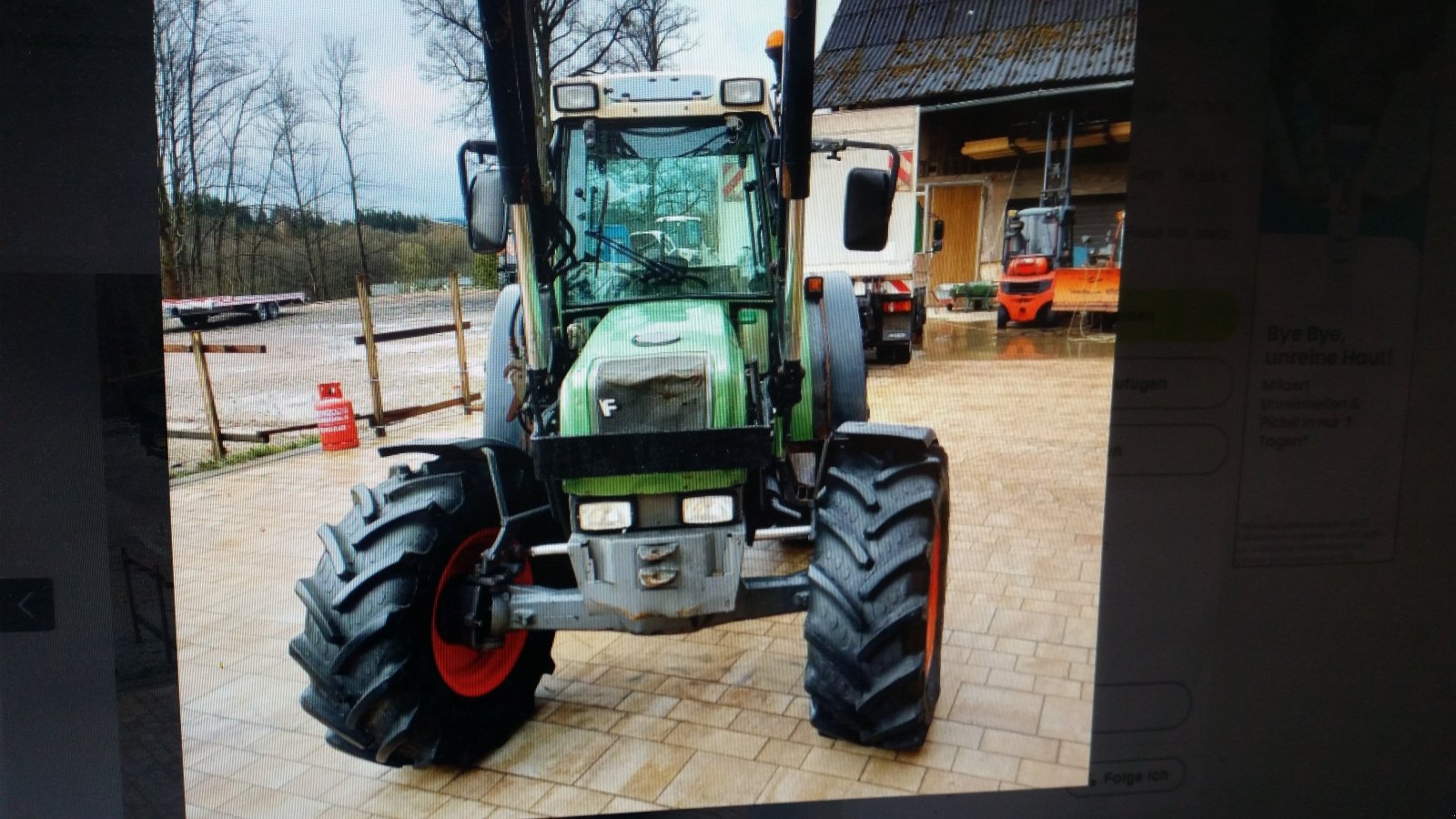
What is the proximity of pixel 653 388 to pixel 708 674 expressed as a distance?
0.63m

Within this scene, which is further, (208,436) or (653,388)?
(653,388)

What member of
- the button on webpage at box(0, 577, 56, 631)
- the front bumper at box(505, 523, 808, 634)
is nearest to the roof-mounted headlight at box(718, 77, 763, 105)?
the front bumper at box(505, 523, 808, 634)

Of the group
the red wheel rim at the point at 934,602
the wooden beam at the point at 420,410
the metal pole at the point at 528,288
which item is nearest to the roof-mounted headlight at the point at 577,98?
the metal pole at the point at 528,288

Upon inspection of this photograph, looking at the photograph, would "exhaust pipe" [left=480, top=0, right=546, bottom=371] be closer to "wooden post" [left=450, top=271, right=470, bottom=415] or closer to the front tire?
"wooden post" [left=450, top=271, right=470, bottom=415]

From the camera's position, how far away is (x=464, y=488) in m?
1.43

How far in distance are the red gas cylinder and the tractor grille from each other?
14.9 inches

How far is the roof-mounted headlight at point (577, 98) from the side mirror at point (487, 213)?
0.32 m

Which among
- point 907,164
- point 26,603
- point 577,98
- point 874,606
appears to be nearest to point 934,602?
point 874,606

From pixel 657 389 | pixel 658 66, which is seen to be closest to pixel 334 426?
pixel 657 389

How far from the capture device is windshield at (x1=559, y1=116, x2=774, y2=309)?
1.65m

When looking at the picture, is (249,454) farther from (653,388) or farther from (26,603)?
(653,388)

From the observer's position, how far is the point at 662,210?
1658 millimetres

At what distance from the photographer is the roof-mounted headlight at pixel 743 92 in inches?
59.0

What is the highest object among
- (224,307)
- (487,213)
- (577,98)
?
(577,98)
